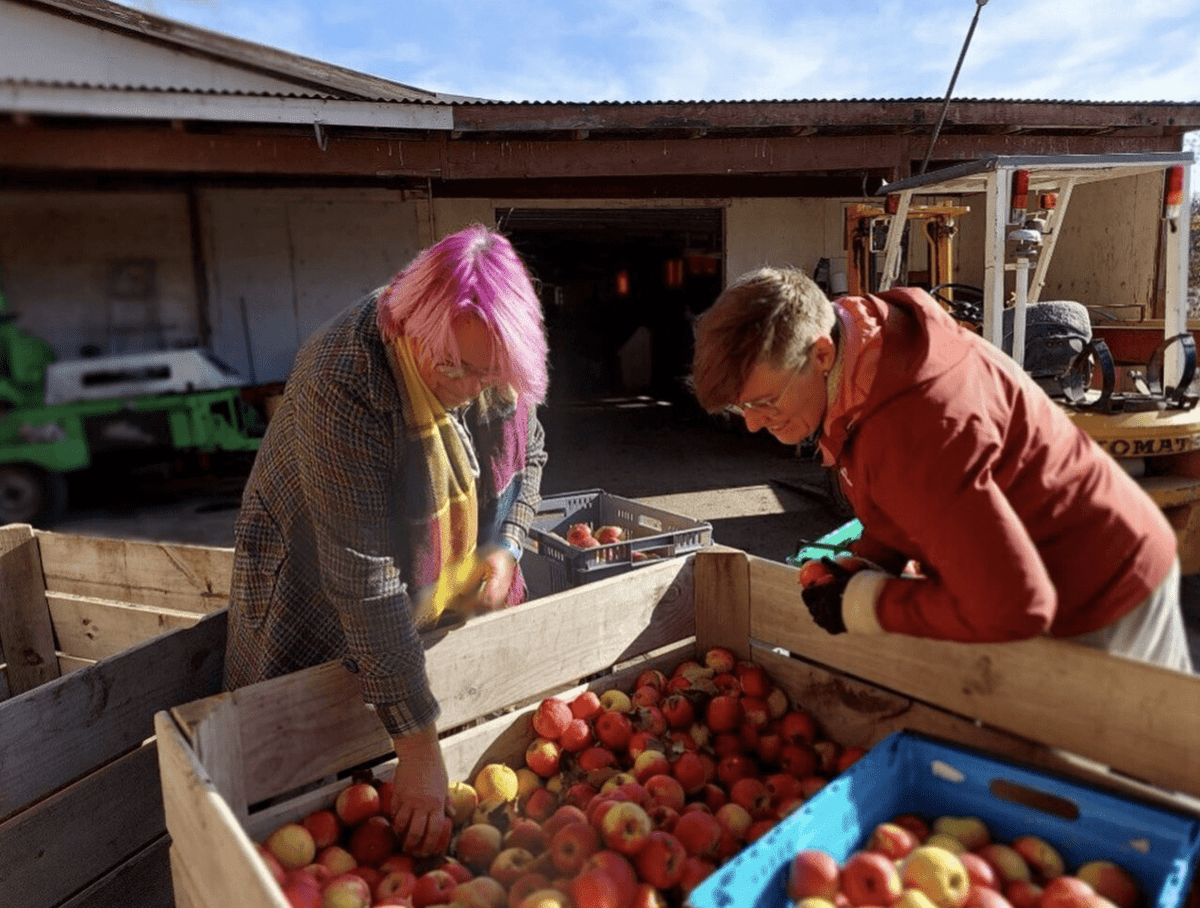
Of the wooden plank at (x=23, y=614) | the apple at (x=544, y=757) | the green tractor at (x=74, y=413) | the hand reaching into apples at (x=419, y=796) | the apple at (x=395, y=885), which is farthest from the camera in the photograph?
the wooden plank at (x=23, y=614)

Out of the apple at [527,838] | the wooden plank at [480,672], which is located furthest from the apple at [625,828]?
the wooden plank at [480,672]

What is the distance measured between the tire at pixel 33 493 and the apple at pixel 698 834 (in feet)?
4.30

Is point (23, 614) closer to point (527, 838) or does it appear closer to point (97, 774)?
point (97, 774)

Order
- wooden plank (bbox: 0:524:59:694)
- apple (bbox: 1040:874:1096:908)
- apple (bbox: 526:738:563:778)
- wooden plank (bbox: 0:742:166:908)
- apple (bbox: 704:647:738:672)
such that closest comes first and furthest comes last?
apple (bbox: 1040:874:1096:908) → wooden plank (bbox: 0:742:166:908) → apple (bbox: 526:738:563:778) → apple (bbox: 704:647:738:672) → wooden plank (bbox: 0:524:59:694)

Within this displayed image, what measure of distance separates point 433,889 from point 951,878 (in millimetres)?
952

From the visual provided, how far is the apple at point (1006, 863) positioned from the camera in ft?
4.90

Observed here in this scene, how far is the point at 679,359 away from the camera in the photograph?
16094 millimetres

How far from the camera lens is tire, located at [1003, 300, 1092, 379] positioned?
5.18m

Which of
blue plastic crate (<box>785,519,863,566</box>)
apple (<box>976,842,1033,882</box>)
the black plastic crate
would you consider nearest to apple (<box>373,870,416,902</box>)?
apple (<box>976,842,1033,882</box>)

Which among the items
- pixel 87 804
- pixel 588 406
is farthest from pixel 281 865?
pixel 588 406

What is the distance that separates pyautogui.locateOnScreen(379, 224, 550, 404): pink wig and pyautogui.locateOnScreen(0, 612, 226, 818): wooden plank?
1.27 metres

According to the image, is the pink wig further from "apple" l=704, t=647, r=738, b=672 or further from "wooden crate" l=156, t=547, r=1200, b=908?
"apple" l=704, t=647, r=738, b=672

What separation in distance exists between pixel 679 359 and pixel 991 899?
49.0 feet

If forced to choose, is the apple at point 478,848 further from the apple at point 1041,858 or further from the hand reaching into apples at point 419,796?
the apple at point 1041,858
